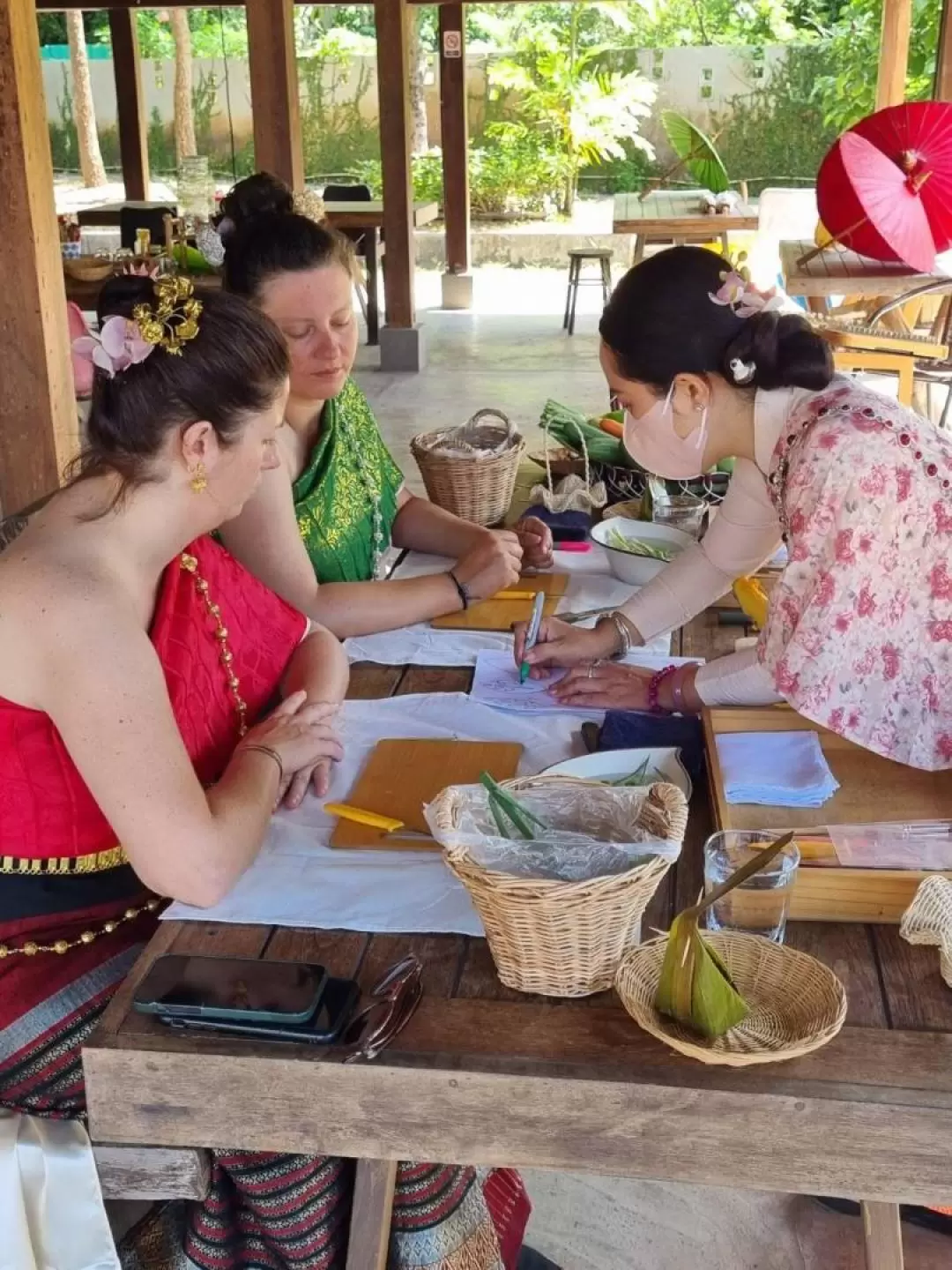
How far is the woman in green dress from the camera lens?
6.75 ft

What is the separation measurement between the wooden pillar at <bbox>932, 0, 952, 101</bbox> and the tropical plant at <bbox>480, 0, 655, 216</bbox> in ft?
20.1

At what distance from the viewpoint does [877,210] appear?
170 inches

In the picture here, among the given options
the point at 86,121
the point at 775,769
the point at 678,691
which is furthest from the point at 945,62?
the point at 86,121

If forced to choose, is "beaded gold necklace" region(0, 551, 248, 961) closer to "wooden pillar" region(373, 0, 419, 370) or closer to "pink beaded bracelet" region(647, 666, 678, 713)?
"pink beaded bracelet" region(647, 666, 678, 713)

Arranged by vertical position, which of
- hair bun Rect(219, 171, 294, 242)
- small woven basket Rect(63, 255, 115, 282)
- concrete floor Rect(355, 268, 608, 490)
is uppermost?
hair bun Rect(219, 171, 294, 242)

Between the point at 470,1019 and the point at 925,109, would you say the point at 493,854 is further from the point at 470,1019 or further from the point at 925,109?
the point at 925,109

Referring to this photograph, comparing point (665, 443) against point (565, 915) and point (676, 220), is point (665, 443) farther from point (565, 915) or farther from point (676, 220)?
point (676, 220)

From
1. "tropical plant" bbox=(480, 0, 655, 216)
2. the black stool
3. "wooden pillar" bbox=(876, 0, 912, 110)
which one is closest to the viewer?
"wooden pillar" bbox=(876, 0, 912, 110)

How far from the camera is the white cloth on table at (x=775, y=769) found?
1.41 m

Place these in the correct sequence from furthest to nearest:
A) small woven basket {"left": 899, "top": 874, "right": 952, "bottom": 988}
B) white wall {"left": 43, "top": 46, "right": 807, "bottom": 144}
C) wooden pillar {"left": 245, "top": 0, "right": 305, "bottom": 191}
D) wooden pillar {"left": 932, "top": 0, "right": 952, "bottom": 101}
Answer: white wall {"left": 43, "top": 46, "right": 807, "bottom": 144}, wooden pillar {"left": 932, "top": 0, "right": 952, "bottom": 101}, wooden pillar {"left": 245, "top": 0, "right": 305, "bottom": 191}, small woven basket {"left": 899, "top": 874, "right": 952, "bottom": 988}

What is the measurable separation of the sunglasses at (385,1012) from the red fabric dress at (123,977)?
12.2 inches

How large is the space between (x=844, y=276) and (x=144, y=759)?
4.65 meters

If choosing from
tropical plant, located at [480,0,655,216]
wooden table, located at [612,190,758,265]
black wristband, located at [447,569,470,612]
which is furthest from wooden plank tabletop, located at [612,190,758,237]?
black wristband, located at [447,569,470,612]

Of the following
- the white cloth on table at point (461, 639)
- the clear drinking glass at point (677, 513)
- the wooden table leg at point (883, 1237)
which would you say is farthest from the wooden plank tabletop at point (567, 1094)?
the clear drinking glass at point (677, 513)
